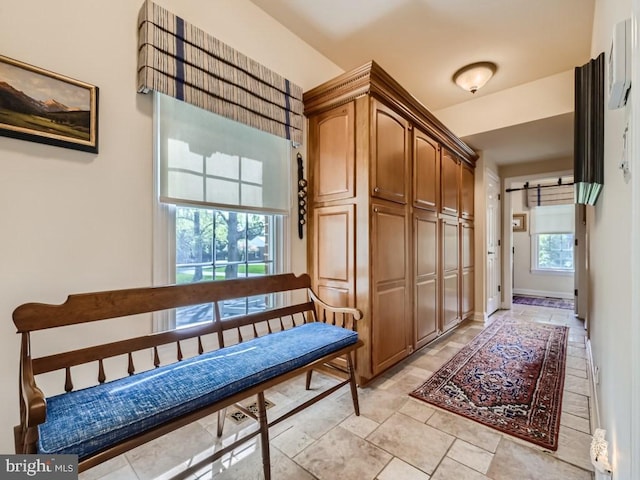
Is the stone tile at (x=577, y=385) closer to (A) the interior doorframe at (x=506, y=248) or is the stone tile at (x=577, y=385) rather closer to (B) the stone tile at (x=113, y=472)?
(A) the interior doorframe at (x=506, y=248)

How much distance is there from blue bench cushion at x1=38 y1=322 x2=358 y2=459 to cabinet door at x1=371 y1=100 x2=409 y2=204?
134cm

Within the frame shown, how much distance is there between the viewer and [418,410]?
194 cm

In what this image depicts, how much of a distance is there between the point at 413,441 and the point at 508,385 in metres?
1.14

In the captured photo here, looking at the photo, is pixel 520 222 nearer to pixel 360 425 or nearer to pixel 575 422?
pixel 575 422

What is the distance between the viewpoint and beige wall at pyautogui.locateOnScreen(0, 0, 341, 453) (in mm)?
1284

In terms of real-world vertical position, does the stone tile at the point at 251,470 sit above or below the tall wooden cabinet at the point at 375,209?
below

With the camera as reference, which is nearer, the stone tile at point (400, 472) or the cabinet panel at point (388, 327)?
the stone tile at point (400, 472)

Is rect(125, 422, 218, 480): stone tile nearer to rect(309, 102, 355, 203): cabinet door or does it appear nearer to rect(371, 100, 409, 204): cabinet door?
rect(309, 102, 355, 203): cabinet door

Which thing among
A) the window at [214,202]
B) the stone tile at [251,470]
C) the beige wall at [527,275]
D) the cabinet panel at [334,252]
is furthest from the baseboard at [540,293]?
the stone tile at [251,470]

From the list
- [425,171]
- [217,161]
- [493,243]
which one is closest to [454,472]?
[217,161]

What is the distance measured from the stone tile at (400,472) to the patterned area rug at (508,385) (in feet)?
2.14

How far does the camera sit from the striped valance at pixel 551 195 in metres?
5.73

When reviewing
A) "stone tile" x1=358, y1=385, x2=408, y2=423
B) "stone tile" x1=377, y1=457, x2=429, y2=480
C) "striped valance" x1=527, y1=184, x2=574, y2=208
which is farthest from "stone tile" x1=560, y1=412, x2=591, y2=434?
"striped valance" x1=527, y1=184, x2=574, y2=208

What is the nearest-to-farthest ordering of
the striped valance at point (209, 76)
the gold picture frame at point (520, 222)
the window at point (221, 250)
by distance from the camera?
the striped valance at point (209, 76), the window at point (221, 250), the gold picture frame at point (520, 222)
